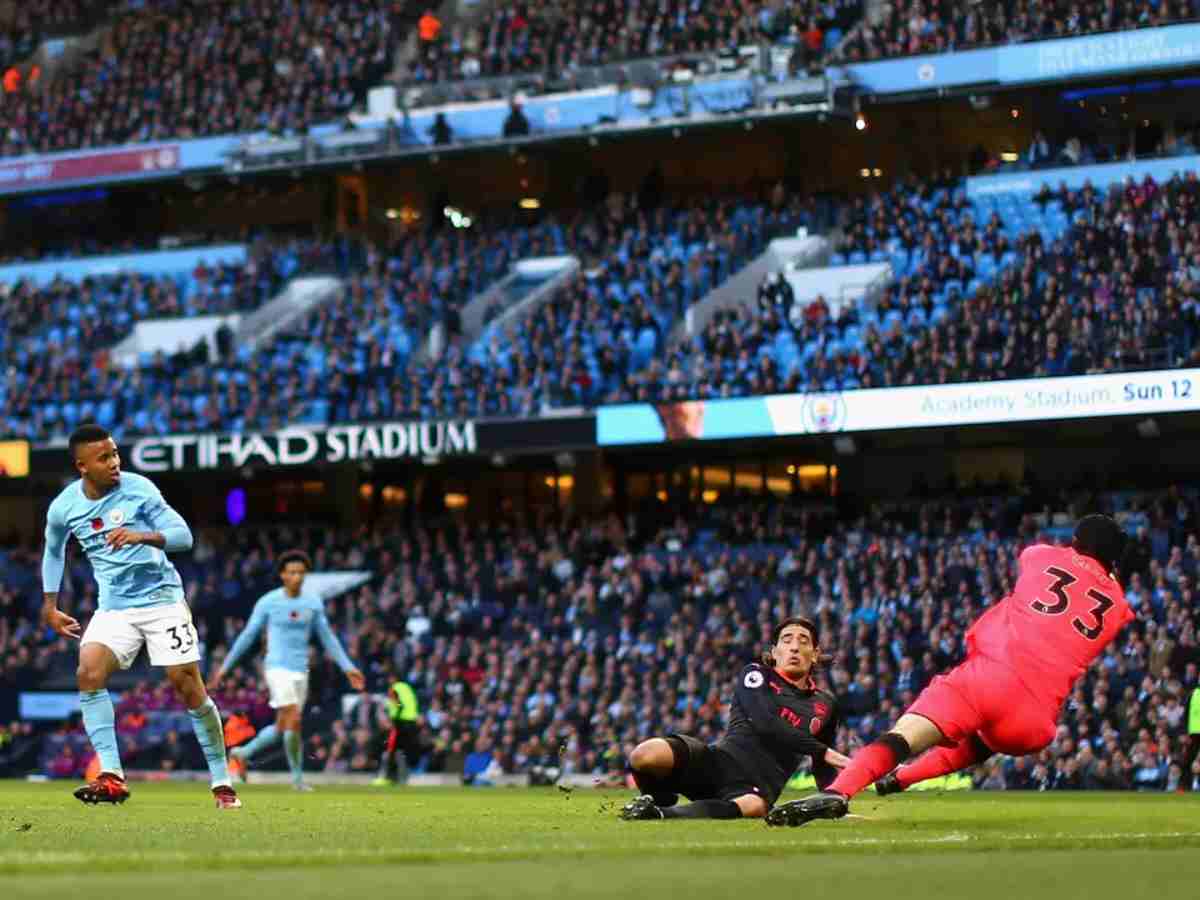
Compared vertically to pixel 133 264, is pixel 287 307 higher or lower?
lower

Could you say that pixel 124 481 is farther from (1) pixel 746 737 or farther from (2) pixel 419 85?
(2) pixel 419 85

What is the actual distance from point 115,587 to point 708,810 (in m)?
5.09

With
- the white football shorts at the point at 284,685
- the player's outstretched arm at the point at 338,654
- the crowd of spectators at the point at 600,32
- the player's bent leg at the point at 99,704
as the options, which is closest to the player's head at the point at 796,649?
the player's bent leg at the point at 99,704

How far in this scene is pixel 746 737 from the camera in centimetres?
1453

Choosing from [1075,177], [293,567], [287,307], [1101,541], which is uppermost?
[1075,177]

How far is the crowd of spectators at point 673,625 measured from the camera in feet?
110

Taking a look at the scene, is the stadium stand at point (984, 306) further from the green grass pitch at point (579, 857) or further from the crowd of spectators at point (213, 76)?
the green grass pitch at point (579, 857)

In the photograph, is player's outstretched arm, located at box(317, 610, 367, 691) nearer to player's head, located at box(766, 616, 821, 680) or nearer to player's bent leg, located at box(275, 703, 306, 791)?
player's bent leg, located at box(275, 703, 306, 791)

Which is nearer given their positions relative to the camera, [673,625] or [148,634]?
[148,634]

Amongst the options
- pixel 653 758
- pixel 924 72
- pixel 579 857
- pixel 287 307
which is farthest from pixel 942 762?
pixel 287 307

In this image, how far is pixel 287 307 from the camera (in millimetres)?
52594

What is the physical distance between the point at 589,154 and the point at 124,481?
37.4 metres

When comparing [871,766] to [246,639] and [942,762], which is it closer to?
[942,762]

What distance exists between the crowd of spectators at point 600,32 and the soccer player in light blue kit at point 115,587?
33.7 metres
